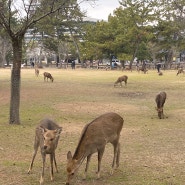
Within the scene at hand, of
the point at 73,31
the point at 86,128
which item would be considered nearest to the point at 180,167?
the point at 86,128

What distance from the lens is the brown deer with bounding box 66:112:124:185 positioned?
20.1ft

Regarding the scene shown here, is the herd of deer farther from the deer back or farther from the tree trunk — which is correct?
the tree trunk

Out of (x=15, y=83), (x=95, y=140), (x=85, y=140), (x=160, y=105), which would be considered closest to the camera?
(x=85, y=140)

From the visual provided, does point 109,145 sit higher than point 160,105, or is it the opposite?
point 160,105

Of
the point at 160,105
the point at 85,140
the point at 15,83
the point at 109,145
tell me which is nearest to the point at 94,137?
the point at 85,140

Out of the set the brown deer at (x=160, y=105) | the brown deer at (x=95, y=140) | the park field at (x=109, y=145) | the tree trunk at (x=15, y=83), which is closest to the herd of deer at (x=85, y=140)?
the brown deer at (x=95, y=140)

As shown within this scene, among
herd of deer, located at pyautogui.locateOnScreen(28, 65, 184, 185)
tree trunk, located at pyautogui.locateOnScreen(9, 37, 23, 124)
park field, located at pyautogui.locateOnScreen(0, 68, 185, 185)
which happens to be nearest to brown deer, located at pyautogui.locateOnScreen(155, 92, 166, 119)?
park field, located at pyautogui.locateOnScreen(0, 68, 185, 185)

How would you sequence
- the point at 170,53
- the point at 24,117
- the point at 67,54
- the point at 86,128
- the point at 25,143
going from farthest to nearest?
1. the point at 67,54
2. the point at 170,53
3. the point at 24,117
4. the point at 25,143
5. the point at 86,128

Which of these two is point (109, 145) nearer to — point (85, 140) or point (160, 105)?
point (85, 140)

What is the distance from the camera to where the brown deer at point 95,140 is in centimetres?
614

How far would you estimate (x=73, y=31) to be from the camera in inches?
2616

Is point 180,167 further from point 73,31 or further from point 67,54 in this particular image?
point 67,54

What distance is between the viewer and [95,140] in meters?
6.88

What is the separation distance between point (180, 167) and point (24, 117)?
25.2 ft
